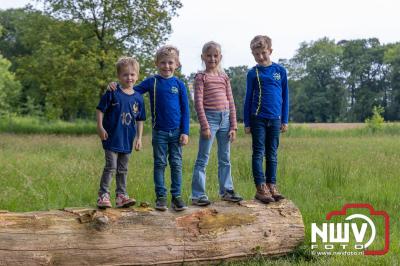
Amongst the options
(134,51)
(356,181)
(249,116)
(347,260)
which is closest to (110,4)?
(134,51)

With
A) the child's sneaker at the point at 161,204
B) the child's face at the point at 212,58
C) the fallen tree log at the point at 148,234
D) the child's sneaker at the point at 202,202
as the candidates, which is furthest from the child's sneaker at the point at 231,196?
the child's face at the point at 212,58

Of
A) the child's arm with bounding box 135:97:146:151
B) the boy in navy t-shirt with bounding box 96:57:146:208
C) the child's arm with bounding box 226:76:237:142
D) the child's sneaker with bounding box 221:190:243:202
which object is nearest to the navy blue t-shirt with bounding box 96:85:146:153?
the boy in navy t-shirt with bounding box 96:57:146:208

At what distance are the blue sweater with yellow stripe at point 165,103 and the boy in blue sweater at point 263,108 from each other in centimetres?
100

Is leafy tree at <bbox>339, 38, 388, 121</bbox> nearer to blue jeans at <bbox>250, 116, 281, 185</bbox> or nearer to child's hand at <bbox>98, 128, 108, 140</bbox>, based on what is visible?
blue jeans at <bbox>250, 116, 281, 185</bbox>

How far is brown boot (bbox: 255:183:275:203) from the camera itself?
6039 mm

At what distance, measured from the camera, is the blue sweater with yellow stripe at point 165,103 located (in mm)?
5492

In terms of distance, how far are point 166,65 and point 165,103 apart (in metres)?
0.43

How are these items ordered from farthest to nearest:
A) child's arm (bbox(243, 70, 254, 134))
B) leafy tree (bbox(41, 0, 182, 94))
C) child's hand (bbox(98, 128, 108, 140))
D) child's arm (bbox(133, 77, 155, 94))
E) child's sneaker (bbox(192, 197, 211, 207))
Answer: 1. leafy tree (bbox(41, 0, 182, 94))
2. child's arm (bbox(243, 70, 254, 134))
3. child's sneaker (bbox(192, 197, 211, 207))
4. child's arm (bbox(133, 77, 155, 94))
5. child's hand (bbox(98, 128, 108, 140))

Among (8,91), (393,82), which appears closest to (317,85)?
(393,82)

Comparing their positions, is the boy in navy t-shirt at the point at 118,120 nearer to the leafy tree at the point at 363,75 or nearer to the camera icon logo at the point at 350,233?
the camera icon logo at the point at 350,233

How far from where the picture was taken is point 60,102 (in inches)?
973

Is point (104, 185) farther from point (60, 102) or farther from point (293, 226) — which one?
point (60, 102)

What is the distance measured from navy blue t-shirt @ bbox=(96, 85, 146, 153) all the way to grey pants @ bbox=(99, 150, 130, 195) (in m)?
0.09

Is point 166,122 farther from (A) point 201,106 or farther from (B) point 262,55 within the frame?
(B) point 262,55
